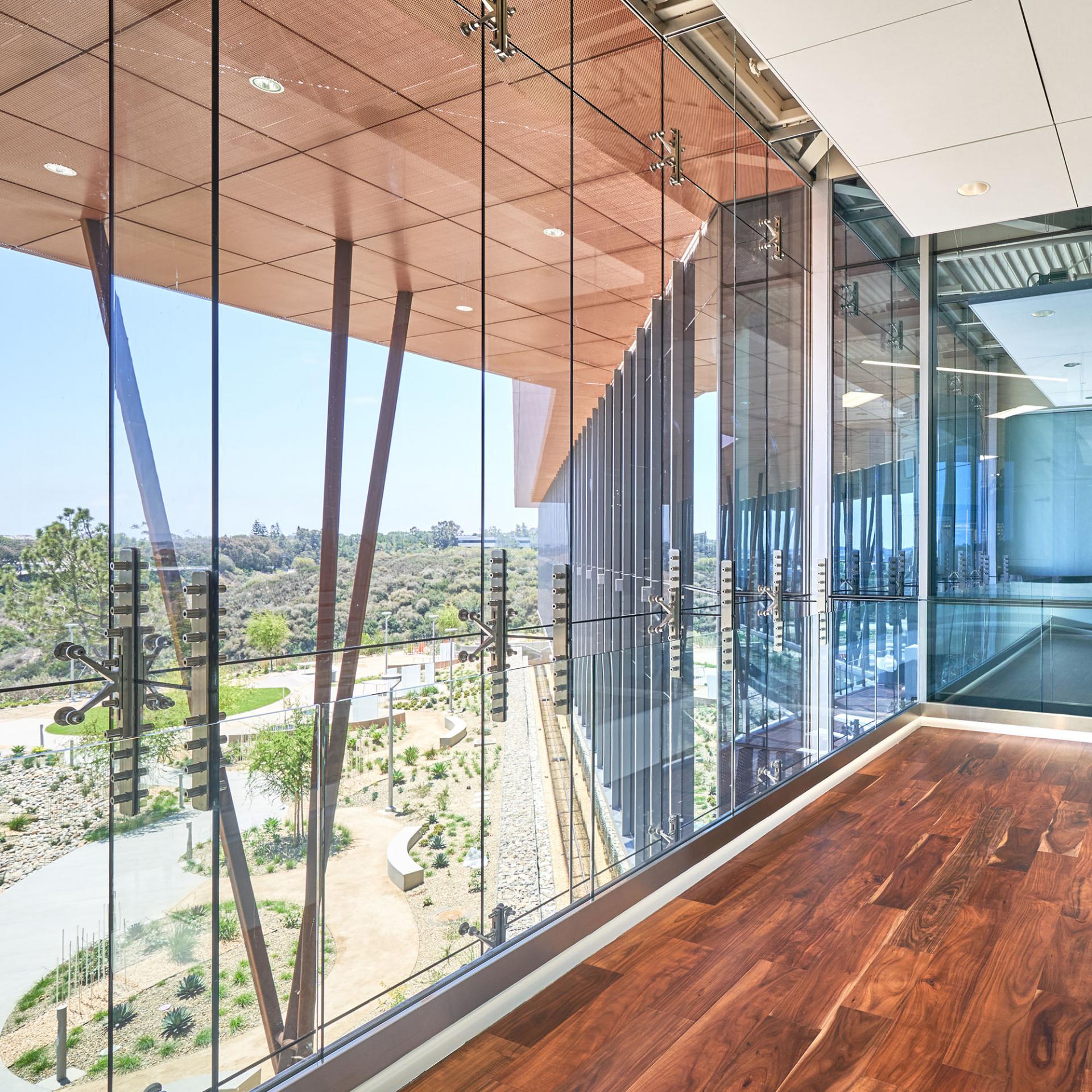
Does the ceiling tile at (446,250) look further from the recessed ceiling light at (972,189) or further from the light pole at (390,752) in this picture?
the recessed ceiling light at (972,189)

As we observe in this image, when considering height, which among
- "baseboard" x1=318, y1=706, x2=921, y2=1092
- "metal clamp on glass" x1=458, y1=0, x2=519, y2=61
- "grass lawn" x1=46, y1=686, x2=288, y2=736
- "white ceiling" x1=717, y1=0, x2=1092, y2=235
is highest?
"metal clamp on glass" x1=458, y1=0, x2=519, y2=61

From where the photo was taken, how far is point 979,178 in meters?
4.21

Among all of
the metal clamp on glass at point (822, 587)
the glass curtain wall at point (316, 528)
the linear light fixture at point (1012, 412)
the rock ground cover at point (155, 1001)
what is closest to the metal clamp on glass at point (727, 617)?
the glass curtain wall at point (316, 528)

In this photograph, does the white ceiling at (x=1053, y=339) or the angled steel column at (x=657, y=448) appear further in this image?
the white ceiling at (x=1053, y=339)

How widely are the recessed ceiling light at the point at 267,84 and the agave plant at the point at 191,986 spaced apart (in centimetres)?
208

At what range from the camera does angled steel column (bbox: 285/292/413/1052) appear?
174cm

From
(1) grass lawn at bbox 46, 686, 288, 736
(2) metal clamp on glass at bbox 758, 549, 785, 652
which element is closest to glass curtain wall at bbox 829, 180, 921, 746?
(2) metal clamp on glass at bbox 758, 549, 785, 652

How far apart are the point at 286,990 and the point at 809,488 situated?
508cm

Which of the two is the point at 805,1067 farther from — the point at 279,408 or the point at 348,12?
the point at 348,12

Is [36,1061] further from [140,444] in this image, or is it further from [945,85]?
[945,85]

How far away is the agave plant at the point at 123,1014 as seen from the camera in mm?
1427

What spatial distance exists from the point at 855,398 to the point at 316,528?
4.75 m

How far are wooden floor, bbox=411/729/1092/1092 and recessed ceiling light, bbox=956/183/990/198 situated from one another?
2.96 metres

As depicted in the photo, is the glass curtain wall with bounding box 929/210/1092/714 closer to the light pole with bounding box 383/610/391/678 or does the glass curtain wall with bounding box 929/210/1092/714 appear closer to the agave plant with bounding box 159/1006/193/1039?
the light pole with bounding box 383/610/391/678
